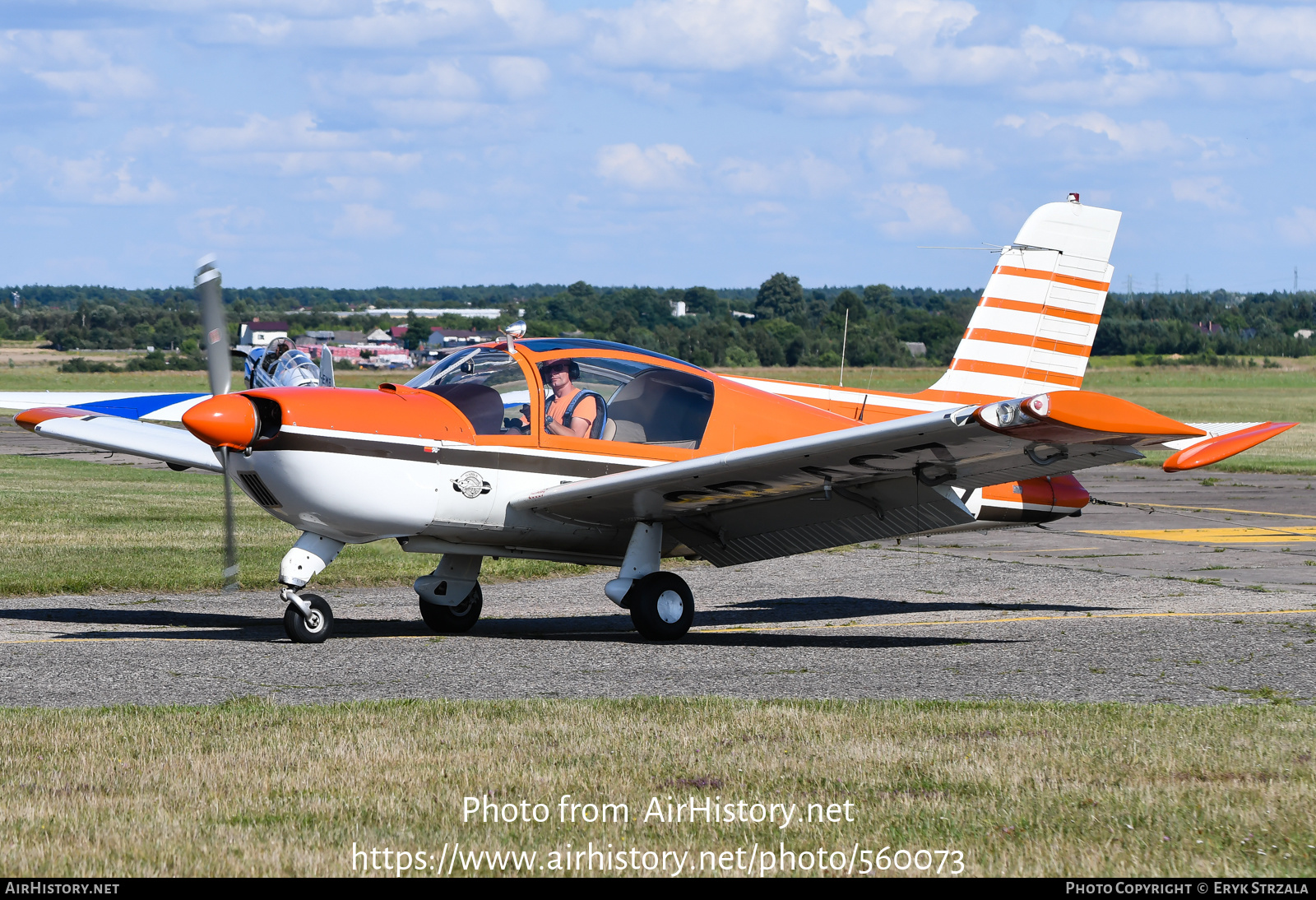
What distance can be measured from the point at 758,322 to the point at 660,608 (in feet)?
229

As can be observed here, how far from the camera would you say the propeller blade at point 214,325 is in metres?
10.7

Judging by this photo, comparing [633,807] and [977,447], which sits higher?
[977,447]

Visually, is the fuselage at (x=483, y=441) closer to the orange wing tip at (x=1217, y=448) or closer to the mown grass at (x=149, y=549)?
the orange wing tip at (x=1217, y=448)

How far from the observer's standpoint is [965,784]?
5.91m

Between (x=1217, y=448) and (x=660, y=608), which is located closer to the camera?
(x=1217, y=448)

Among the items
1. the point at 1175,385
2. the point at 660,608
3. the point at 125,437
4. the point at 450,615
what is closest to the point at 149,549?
the point at 125,437

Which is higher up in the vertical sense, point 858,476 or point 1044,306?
point 1044,306

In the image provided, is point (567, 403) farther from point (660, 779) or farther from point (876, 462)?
point (660, 779)

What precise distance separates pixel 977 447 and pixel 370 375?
74332mm

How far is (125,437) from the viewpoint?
474 inches

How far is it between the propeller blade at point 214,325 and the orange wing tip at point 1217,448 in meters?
6.77

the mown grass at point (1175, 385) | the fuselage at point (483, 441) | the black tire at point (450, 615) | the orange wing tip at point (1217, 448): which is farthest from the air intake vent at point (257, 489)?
the mown grass at point (1175, 385)
